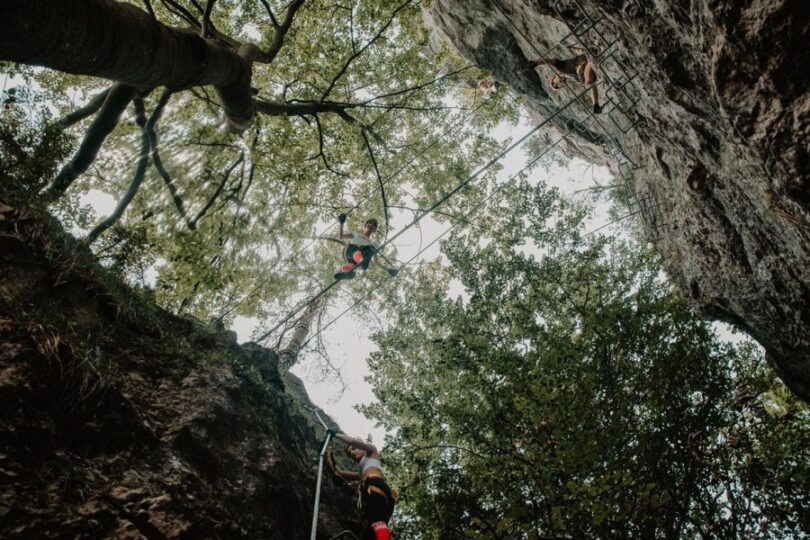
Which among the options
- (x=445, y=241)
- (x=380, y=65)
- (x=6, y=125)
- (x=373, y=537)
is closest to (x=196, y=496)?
(x=373, y=537)

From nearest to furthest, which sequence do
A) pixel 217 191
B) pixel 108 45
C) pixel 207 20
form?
pixel 108 45 < pixel 207 20 < pixel 217 191

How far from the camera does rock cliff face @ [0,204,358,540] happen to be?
10.4 feet

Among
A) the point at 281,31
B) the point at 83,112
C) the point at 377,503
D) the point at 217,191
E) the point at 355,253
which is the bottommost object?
the point at 377,503

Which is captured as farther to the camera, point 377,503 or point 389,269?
point 389,269

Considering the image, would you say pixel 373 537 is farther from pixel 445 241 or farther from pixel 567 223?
pixel 567 223

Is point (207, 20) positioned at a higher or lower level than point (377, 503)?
higher

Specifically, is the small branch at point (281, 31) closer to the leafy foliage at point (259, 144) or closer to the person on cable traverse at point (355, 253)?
the leafy foliage at point (259, 144)

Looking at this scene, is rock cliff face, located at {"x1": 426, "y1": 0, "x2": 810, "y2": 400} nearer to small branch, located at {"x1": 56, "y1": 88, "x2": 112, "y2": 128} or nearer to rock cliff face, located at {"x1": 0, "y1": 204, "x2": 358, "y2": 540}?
rock cliff face, located at {"x1": 0, "y1": 204, "x2": 358, "y2": 540}

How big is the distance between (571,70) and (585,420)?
889 cm

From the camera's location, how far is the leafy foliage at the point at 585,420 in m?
5.51

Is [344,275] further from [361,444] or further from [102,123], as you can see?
[102,123]

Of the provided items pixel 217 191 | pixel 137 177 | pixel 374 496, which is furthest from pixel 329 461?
pixel 137 177

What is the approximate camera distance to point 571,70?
1045 cm

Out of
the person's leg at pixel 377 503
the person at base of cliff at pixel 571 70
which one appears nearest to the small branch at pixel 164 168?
the person's leg at pixel 377 503
